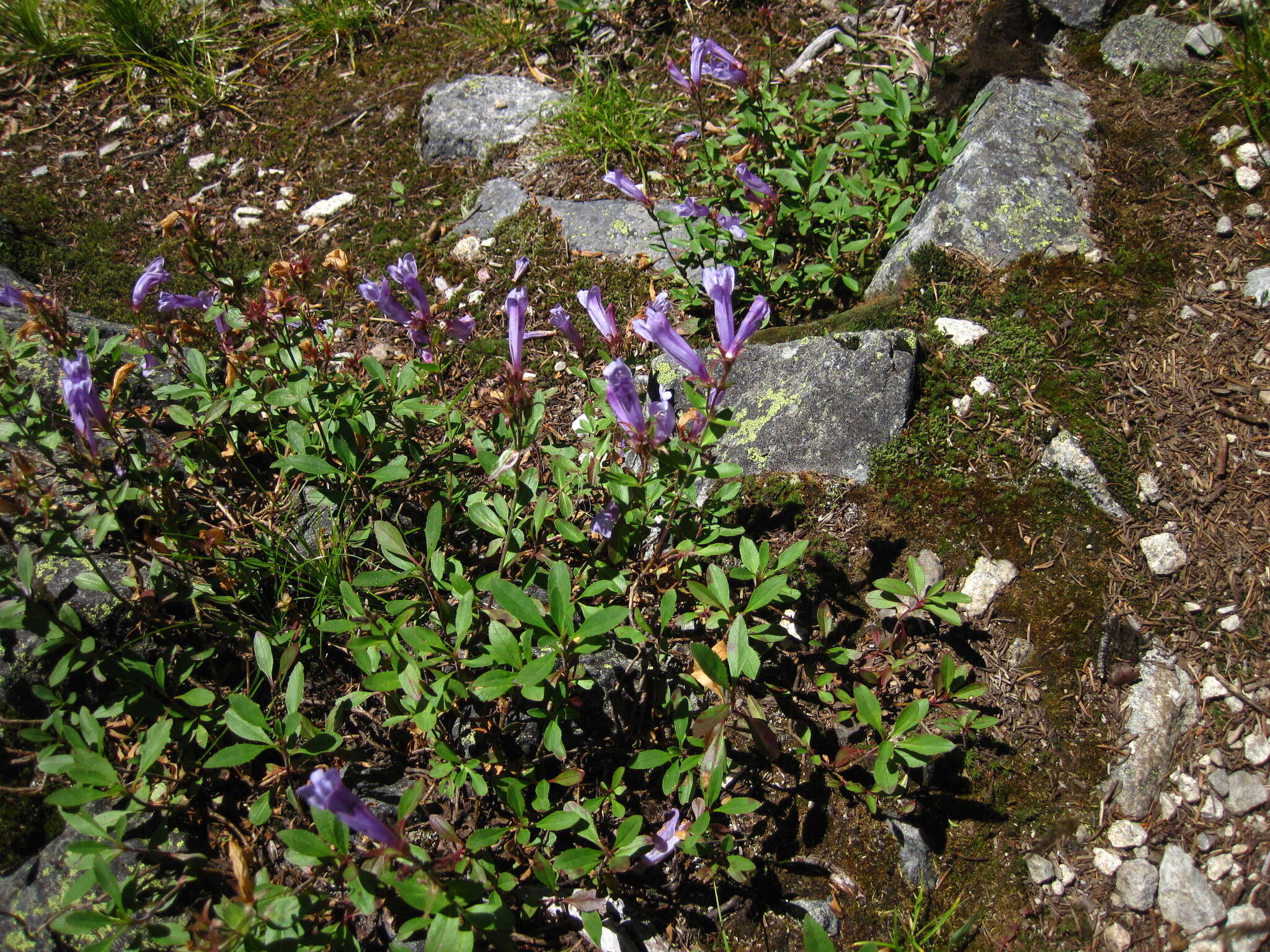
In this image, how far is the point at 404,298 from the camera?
3.98m

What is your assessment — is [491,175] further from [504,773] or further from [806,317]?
[504,773]

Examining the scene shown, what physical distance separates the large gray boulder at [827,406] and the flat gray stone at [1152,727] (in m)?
1.05

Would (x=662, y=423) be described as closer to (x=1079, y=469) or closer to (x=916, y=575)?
Result: (x=916, y=575)

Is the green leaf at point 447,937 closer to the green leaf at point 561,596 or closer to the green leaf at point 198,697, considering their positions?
the green leaf at point 561,596

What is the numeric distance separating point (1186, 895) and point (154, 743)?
107 inches

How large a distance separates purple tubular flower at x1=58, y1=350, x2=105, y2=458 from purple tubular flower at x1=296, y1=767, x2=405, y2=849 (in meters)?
1.21

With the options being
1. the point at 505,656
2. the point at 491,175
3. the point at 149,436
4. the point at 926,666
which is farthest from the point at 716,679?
the point at 491,175

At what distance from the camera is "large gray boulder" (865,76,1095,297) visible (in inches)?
123

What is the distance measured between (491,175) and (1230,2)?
12.5 ft

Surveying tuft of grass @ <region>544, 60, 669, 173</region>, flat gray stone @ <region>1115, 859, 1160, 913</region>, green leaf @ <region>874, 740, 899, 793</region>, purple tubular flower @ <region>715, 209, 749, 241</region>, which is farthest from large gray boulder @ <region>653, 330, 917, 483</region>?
tuft of grass @ <region>544, 60, 669, 173</region>

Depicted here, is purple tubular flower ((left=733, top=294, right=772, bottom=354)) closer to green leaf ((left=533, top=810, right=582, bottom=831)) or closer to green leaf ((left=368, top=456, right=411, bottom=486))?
green leaf ((left=368, top=456, right=411, bottom=486))

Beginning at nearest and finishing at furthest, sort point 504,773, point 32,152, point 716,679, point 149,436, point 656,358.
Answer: point 716,679, point 504,773, point 149,436, point 656,358, point 32,152

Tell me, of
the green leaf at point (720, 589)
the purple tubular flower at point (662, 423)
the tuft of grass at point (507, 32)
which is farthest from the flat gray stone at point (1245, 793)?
the tuft of grass at point (507, 32)

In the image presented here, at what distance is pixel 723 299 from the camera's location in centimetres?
185
